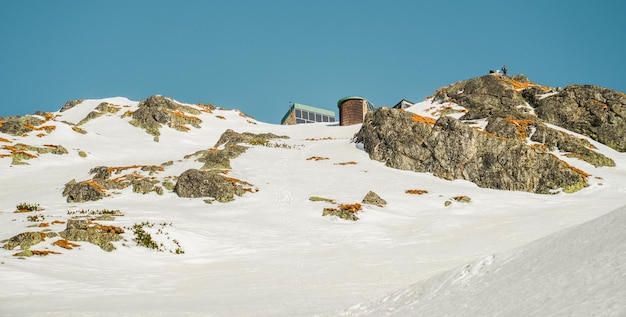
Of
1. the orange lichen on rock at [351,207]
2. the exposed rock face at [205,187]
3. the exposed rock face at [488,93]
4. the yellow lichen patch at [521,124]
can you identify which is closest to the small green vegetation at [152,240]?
the orange lichen on rock at [351,207]

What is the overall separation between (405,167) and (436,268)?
33.6 meters

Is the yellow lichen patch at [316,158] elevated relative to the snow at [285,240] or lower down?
elevated

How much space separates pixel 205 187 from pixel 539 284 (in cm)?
3245

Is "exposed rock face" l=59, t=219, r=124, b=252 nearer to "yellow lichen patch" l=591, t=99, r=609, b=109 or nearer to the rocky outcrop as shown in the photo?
the rocky outcrop

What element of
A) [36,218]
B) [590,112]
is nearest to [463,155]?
[590,112]

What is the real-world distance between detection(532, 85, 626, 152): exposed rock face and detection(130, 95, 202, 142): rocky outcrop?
55.8 meters

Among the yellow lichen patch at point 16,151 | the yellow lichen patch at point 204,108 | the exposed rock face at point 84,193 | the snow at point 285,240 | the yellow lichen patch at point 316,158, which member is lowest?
the snow at point 285,240

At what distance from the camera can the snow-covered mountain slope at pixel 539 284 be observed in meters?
5.70

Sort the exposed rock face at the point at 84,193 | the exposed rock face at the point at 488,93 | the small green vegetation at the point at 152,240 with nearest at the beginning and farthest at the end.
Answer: the small green vegetation at the point at 152,240, the exposed rock face at the point at 84,193, the exposed rock face at the point at 488,93

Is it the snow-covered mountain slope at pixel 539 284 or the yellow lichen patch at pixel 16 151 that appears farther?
the yellow lichen patch at pixel 16 151

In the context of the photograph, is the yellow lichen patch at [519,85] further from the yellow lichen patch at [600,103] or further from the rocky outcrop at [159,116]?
the rocky outcrop at [159,116]

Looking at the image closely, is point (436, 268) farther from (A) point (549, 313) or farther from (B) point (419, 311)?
(A) point (549, 313)

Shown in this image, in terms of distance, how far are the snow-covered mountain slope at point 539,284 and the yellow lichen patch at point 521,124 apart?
49.2 meters

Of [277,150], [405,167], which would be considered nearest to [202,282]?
[405,167]
